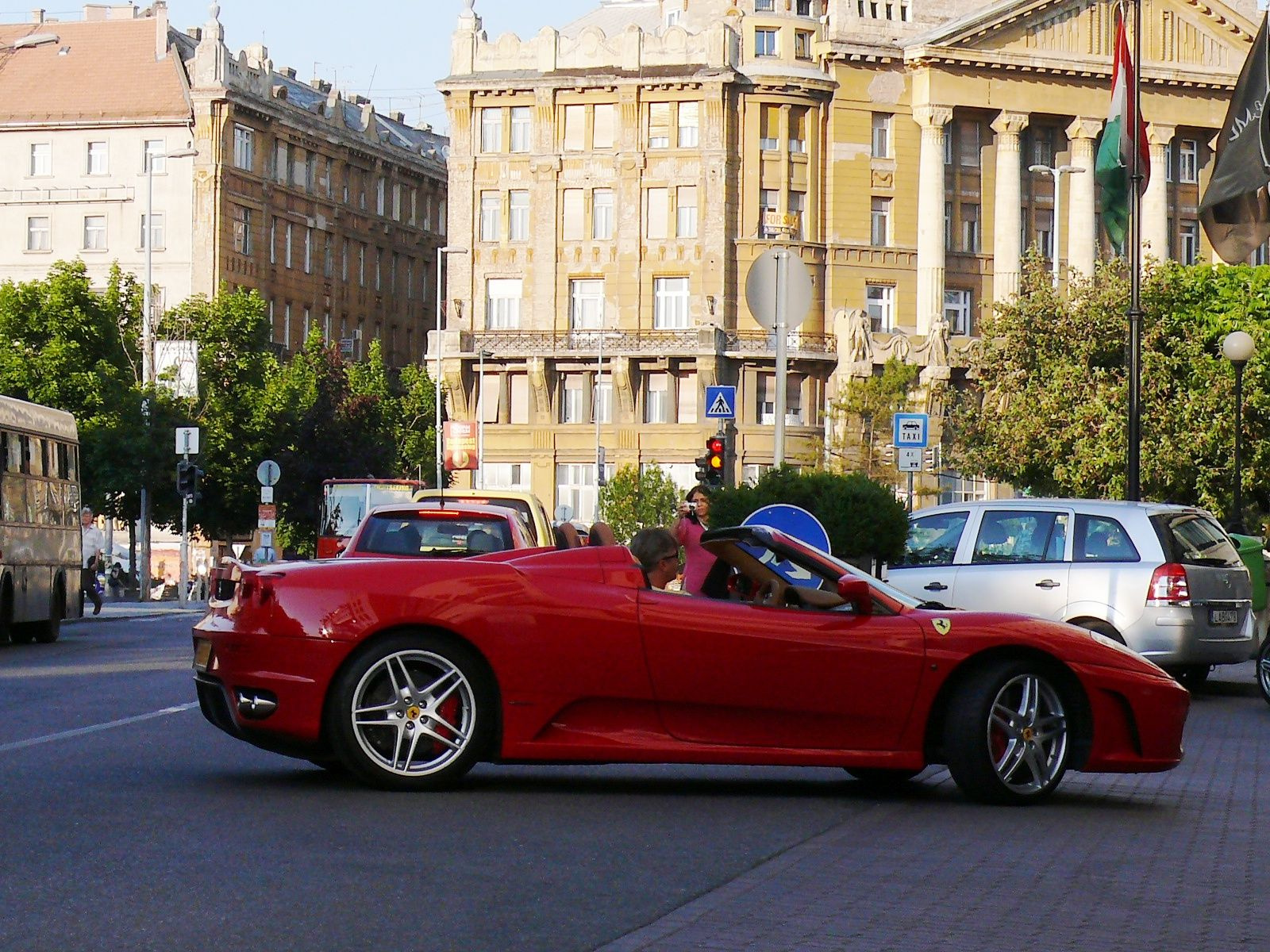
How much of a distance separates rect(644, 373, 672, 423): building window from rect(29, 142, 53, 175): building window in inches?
1028

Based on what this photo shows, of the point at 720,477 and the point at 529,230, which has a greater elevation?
the point at 529,230

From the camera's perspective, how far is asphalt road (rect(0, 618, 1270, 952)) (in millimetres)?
7641

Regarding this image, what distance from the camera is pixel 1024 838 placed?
34.9 feet

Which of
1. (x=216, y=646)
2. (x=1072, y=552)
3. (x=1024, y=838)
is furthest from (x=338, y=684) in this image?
(x=1072, y=552)

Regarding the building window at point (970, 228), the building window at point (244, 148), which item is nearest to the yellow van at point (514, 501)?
the building window at point (970, 228)

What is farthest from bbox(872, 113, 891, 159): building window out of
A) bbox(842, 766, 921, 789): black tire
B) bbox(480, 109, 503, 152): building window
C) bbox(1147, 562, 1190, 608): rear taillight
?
bbox(842, 766, 921, 789): black tire

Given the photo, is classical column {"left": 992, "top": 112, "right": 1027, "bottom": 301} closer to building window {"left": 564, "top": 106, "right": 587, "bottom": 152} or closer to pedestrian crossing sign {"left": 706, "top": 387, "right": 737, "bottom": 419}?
building window {"left": 564, "top": 106, "right": 587, "bottom": 152}

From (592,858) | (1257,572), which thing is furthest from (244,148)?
(592,858)

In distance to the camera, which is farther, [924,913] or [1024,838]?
[1024,838]

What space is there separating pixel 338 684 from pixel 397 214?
102527mm

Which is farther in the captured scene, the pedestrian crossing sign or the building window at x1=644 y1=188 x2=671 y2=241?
the building window at x1=644 y1=188 x2=671 y2=241

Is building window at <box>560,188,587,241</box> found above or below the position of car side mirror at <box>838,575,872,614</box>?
above

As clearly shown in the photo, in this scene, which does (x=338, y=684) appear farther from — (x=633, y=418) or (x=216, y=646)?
(x=633, y=418)

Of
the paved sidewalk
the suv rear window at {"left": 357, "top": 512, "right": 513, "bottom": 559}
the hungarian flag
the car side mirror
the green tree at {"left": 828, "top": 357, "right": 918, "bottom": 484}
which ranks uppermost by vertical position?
the hungarian flag
